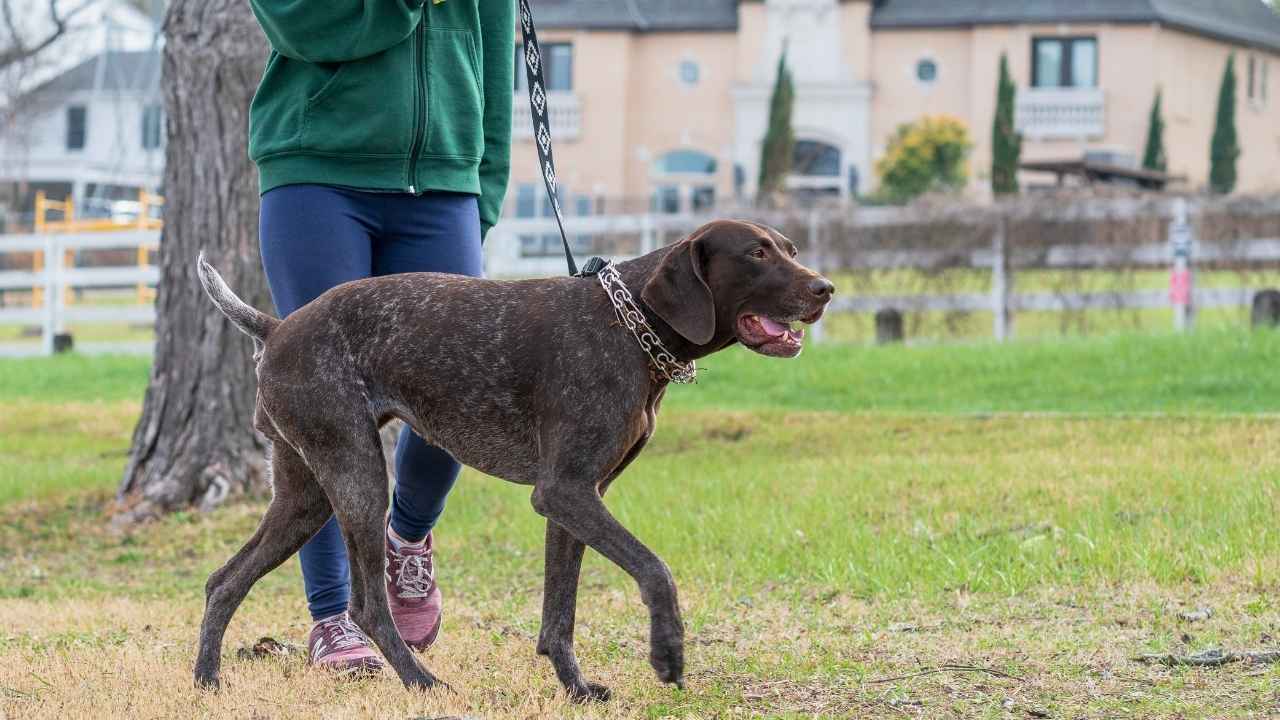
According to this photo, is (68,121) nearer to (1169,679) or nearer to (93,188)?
(93,188)

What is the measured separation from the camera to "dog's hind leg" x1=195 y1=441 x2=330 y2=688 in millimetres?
4582

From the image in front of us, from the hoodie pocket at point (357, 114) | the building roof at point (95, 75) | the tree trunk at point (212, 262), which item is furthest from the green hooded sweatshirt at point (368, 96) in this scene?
the building roof at point (95, 75)

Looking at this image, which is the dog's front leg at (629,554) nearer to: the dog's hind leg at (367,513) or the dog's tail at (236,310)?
the dog's hind leg at (367,513)

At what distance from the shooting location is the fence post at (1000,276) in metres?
18.6

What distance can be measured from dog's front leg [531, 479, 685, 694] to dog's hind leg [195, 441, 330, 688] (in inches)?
32.0

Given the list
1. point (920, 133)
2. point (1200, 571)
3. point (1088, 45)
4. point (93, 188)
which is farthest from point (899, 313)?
point (93, 188)

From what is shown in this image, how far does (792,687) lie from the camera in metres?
4.52

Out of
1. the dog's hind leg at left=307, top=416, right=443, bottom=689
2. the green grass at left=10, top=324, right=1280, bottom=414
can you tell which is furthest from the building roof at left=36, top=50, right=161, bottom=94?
the dog's hind leg at left=307, top=416, right=443, bottom=689

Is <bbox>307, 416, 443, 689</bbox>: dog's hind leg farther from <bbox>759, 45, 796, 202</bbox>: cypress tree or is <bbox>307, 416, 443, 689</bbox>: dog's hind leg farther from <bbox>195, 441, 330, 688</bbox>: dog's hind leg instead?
<bbox>759, 45, 796, 202</bbox>: cypress tree

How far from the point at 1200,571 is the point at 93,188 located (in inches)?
2132

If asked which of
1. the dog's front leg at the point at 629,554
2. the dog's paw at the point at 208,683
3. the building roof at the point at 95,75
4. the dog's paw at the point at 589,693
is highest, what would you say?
the building roof at the point at 95,75

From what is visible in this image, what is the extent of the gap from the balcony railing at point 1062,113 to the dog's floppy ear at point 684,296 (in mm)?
39417

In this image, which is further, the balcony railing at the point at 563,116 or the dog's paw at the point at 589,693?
the balcony railing at the point at 563,116

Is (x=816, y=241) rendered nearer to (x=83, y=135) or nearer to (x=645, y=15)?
(x=645, y=15)
